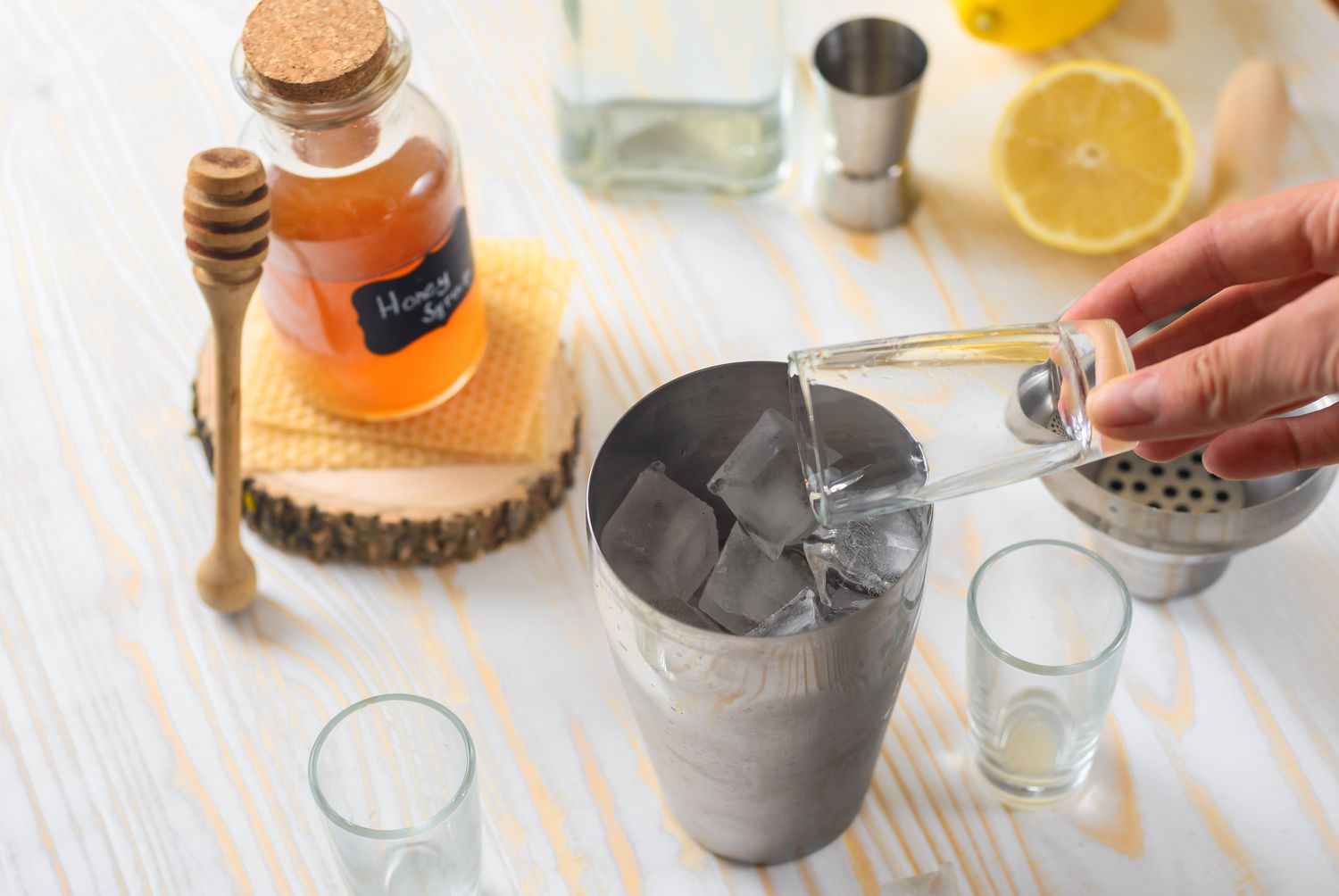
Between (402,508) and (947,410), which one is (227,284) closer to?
(402,508)

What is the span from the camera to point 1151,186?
3.95 feet

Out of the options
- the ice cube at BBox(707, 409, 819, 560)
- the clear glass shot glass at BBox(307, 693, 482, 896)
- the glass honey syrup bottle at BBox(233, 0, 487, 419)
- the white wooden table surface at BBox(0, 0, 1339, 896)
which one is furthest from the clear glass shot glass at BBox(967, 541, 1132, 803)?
the glass honey syrup bottle at BBox(233, 0, 487, 419)

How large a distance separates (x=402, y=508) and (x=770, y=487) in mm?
337

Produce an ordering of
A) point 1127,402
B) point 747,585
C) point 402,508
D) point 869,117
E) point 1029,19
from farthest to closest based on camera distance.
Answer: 1. point 1029,19
2. point 869,117
3. point 402,508
4. point 747,585
5. point 1127,402

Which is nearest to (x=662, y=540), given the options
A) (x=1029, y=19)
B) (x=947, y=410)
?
(x=947, y=410)

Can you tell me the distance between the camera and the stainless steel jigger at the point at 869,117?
1.16m

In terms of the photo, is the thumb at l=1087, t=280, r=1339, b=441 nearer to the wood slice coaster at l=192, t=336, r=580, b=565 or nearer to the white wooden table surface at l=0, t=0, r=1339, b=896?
the white wooden table surface at l=0, t=0, r=1339, b=896

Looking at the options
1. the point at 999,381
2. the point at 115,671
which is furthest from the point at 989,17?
the point at 115,671

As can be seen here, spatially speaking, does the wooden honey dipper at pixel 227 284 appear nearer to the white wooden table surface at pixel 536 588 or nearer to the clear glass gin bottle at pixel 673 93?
the white wooden table surface at pixel 536 588

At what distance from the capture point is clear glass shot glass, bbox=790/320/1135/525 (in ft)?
2.40

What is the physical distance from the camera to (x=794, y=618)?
757 millimetres

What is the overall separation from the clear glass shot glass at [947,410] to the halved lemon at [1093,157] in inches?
19.3

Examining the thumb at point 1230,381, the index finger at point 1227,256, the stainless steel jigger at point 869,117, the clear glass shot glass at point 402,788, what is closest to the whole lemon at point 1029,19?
the stainless steel jigger at point 869,117

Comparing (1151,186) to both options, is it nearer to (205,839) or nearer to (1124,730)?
(1124,730)
